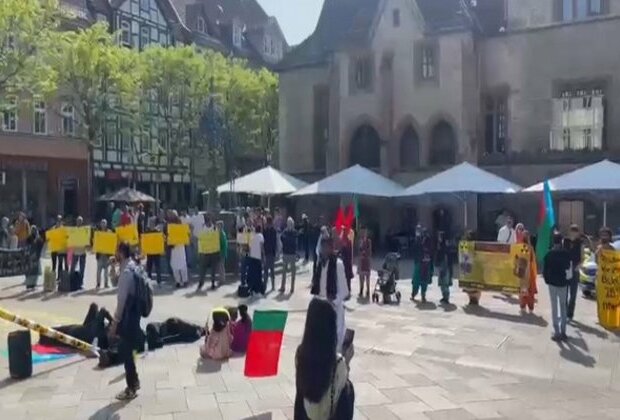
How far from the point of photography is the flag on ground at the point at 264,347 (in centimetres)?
833

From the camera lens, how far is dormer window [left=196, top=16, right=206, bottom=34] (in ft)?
191

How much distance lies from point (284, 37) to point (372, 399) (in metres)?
65.6

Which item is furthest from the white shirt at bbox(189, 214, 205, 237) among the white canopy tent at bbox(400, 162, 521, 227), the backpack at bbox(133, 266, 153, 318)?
the backpack at bbox(133, 266, 153, 318)

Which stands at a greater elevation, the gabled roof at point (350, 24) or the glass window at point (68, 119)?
the gabled roof at point (350, 24)

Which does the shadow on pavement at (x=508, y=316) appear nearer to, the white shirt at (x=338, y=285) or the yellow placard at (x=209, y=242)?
the white shirt at (x=338, y=285)

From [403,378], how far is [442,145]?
22806mm

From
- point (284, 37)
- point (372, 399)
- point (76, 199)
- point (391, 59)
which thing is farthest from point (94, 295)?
point (284, 37)

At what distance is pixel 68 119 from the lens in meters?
43.0

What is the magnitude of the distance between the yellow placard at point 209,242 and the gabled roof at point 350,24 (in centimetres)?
1716

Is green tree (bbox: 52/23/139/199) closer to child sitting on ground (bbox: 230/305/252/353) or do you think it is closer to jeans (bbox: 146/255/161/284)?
jeans (bbox: 146/255/161/284)

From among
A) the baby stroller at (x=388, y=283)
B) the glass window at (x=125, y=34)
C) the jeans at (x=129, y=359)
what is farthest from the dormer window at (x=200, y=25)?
the jeans at (x=129, y=359)

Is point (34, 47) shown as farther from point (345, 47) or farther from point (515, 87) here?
point (515, 87)

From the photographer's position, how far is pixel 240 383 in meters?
9.22

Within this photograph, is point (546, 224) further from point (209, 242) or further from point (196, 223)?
point (196, 223)
